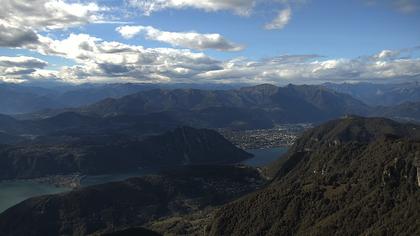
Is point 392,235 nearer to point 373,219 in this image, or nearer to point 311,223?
point 373,219

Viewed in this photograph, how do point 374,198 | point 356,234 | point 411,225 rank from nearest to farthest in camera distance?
point 411,225 → point 356,234 → point 374,198

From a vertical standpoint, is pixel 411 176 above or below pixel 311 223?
above

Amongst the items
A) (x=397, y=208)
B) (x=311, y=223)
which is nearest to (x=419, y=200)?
(x=397, y=208)

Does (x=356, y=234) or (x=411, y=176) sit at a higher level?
(x=411, y=176)

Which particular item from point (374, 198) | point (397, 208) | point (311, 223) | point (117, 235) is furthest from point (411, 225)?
point (117, 235)

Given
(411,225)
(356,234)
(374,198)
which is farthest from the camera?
(374,198)

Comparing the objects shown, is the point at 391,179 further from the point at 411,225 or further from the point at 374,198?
the point at 411,225

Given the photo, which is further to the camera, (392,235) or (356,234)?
(356,234)

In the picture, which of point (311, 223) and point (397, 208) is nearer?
point (397, 208)
